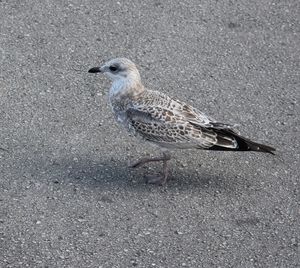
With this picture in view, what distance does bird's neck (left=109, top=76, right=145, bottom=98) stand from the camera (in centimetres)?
613

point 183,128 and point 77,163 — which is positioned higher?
point 183,128

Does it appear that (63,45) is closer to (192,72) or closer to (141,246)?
(192,72)

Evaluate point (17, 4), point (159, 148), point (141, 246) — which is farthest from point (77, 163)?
point (17, 4)

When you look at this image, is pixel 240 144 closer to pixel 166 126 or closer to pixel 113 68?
pixel 166 126

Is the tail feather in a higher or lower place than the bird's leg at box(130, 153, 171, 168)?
higher

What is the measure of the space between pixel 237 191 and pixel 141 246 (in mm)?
914

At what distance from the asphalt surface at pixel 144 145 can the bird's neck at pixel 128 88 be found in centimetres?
41

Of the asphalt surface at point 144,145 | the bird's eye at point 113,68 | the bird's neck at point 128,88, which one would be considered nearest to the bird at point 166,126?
the bird's neck at point 128,88

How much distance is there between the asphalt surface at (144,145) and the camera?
5.43m

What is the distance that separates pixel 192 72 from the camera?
722 centimetres

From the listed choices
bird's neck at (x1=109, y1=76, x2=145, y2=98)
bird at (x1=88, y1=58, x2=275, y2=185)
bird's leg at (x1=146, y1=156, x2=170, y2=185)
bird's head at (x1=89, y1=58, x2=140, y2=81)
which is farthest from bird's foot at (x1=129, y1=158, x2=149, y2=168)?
bird's head at (x1=89, y1=58, x2=140, y2=81)

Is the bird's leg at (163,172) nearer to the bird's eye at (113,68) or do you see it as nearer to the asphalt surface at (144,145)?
the asphalt surface at (144,145)

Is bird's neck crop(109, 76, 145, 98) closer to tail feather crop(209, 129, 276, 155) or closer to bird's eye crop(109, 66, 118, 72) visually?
bird's eye crop(109, 66, 118, 72)

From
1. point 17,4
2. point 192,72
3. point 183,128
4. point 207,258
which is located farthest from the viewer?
point 17,4
